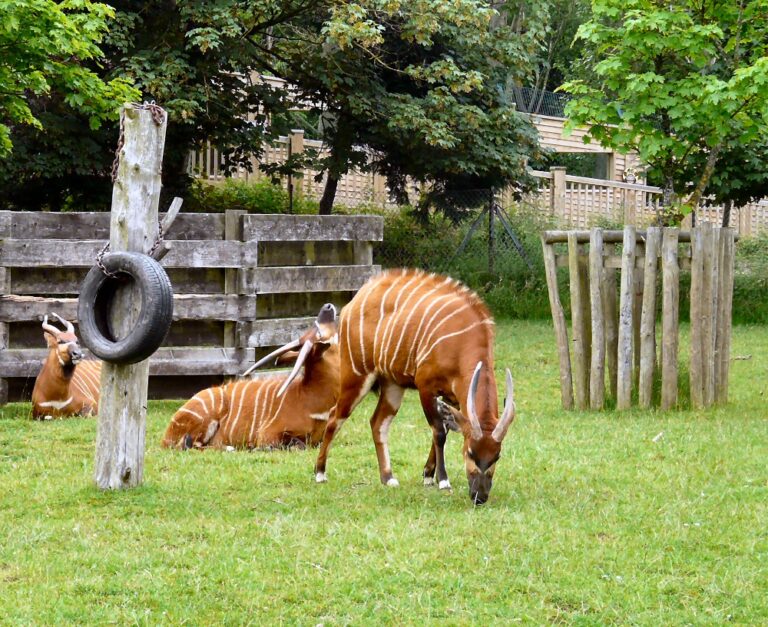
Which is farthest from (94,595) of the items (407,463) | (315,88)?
(315,88)

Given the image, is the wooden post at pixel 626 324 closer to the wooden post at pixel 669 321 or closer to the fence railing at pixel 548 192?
the wooden post at pixel 669 321

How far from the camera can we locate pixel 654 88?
1105 cm

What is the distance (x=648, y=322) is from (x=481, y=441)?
3860mm

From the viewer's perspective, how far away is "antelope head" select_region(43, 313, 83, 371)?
32.9ft

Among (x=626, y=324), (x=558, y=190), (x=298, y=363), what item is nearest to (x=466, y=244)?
(x=558, y=190)

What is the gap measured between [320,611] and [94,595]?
96 cm

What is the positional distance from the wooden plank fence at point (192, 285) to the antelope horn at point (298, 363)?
89.2 inches

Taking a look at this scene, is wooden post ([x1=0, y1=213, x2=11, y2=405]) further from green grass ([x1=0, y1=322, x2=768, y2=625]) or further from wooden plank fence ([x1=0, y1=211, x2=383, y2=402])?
green grass ([x1=0, y1=322, x2=768, y2=625])

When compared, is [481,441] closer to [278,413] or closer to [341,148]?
[278,413]

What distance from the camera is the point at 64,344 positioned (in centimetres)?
1009

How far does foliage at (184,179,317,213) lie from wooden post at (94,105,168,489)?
1349cm

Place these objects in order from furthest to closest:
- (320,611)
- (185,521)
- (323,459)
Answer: (323,459) → (185,521) → (320,611)

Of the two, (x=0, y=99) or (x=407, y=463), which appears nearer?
(x=407, y=463)

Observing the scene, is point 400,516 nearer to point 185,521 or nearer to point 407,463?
point 185,521
